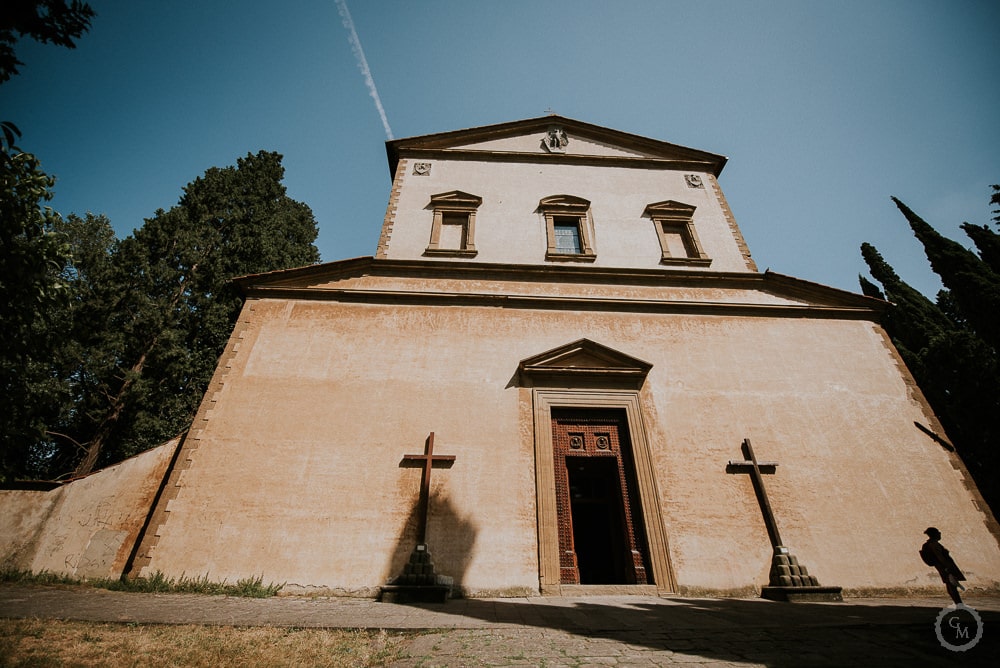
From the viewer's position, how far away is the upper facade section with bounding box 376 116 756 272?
36.3 feet

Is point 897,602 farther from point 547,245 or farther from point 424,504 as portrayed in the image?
point 547,245

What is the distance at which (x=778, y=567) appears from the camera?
22.2 ft

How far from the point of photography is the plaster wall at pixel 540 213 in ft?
36.4

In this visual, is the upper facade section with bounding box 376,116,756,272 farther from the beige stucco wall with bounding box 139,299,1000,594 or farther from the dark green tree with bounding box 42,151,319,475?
the dark green tree with bounding box 42,151,319,475

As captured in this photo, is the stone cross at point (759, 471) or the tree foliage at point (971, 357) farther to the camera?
the tree foliage at point (971, 357)

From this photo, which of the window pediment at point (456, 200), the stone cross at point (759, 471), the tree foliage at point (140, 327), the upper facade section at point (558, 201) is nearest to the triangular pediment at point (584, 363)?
the stone cross at point (759, 471)

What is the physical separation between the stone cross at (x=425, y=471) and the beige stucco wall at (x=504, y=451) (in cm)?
17

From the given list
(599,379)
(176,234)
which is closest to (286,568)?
(599,379)

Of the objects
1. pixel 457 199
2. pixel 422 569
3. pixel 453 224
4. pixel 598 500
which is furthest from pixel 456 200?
pixel 422 569

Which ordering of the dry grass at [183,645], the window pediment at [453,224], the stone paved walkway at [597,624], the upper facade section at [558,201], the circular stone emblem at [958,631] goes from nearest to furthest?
the dry grass at [183,645] → the stone paved walkway at [597,624] → the circular stone emblem at [958,631] → the window pediment at [453,224] → the upper facade section at [558,201]

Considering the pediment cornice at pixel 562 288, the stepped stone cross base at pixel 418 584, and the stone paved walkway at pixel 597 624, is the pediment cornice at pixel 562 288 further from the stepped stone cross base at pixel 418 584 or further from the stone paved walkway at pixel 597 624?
the stone paved walkway at pixel 597 624

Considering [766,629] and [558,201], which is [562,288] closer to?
[558,201]

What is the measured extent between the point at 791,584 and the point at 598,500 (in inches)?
127

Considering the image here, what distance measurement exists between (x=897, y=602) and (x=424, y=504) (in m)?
7.23
